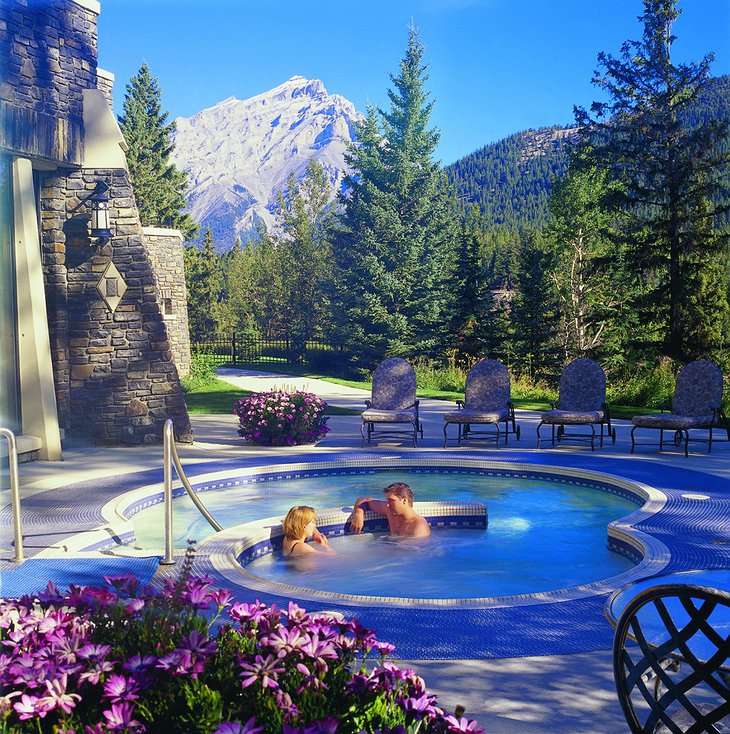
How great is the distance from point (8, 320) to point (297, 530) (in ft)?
→ 15.3

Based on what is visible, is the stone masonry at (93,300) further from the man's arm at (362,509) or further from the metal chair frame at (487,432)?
the man's arm at (362,509)

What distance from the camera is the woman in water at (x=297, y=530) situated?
20.2 ft

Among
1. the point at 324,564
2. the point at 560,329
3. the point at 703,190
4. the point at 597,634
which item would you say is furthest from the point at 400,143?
the point at 597,634

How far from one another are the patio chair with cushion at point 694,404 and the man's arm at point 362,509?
11.9ft

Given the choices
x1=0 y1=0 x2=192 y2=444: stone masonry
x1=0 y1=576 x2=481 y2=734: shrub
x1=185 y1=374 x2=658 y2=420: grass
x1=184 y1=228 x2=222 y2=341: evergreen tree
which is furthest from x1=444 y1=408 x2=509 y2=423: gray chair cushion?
x1=184 y1=228 x2=222 y2=341: evergreen tree

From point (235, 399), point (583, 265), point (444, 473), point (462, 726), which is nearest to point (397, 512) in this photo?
point (444, 473)

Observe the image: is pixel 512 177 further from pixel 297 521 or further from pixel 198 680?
pixel 198 680

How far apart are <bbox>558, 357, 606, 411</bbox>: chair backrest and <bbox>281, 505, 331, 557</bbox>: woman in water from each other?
4871 mm

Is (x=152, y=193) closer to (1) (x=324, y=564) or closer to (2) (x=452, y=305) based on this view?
(2) (x=452, y=305)

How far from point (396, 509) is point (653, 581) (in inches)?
176

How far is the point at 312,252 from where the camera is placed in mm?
33281

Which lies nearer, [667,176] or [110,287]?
[110,287]

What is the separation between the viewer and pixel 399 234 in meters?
26.2

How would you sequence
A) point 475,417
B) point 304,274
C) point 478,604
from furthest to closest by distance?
point 304,274, point 475,417, point 478,604
